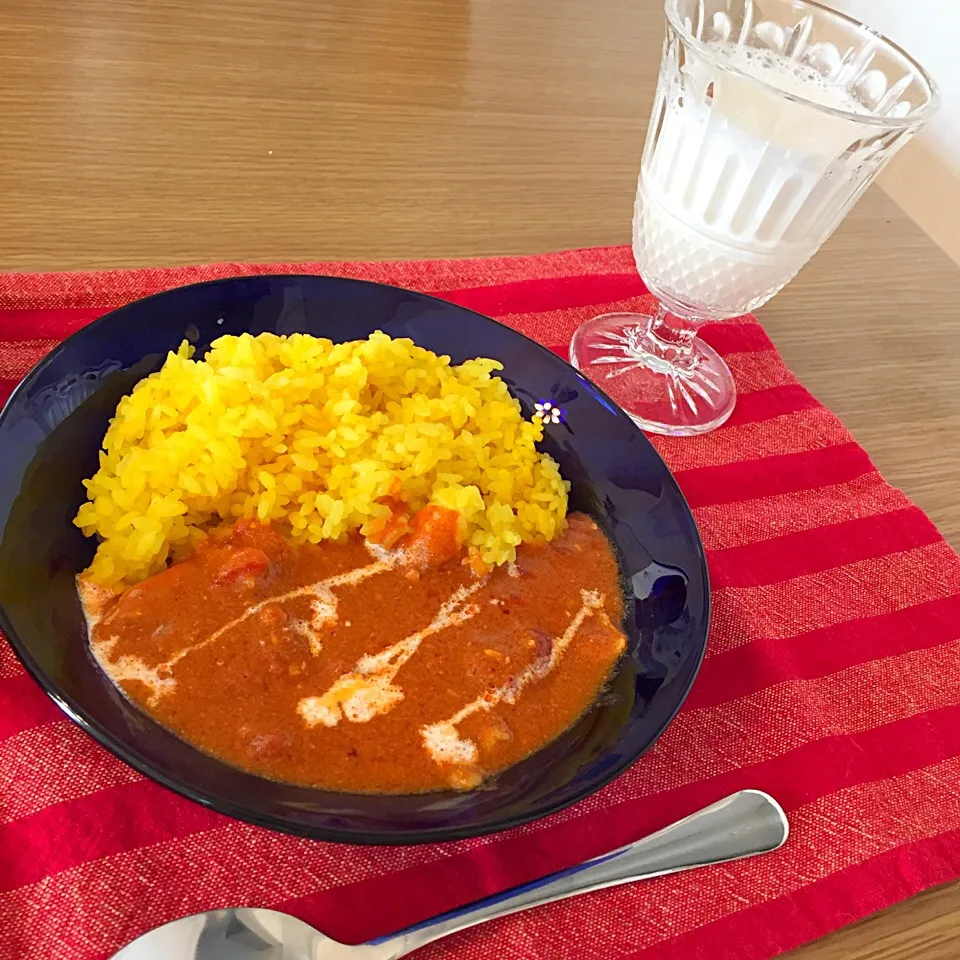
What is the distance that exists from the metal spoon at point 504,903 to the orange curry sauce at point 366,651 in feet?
0.39

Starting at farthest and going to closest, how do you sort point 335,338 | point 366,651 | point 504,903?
point 335,338, point 366,651, point 504,903

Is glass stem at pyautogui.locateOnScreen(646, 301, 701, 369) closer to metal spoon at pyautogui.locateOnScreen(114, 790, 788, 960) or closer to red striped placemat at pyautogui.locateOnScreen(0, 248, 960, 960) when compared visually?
red striped placemat at pyautogui.locateOnScreen(0, 248, 960, 960)

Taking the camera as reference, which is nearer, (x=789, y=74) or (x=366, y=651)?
(x=366, y=651)

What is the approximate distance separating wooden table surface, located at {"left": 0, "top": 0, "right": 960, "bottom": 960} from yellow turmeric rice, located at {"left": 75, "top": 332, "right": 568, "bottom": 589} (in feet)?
1.62

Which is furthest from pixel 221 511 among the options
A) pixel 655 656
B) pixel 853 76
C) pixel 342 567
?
pixel 853 76

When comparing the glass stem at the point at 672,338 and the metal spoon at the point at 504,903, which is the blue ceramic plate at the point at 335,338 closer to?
the metal spoon at the point at 504,903

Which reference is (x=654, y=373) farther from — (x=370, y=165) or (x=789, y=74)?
(x=370, y=165)

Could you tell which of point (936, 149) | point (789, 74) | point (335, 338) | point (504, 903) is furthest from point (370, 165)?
point (936, 149)

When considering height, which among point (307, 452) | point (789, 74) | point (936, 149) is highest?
point (789, 74)

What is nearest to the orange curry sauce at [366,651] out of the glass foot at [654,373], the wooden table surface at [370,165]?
the glass foot at [654,373]

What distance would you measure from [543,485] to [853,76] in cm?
83

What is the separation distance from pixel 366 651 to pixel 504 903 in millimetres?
287

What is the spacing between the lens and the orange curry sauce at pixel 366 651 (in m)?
0.88

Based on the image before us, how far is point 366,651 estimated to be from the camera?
98 centimetres
